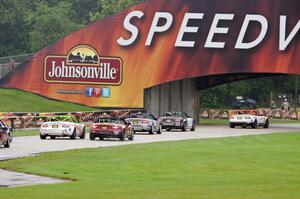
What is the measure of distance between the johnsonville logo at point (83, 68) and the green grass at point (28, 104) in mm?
1741

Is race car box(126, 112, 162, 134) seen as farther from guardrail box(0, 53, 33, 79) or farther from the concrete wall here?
guardrail box(0, 53, 33, 79)

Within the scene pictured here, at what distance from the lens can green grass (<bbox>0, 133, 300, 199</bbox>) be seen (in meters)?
18.7

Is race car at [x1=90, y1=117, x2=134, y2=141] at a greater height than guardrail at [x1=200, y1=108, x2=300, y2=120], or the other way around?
guardrail at [x1=200, y1=108, x2=300, y2=120]

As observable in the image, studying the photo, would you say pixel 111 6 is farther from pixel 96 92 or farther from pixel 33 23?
pixel 96 92

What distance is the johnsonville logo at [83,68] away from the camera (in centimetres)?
7038

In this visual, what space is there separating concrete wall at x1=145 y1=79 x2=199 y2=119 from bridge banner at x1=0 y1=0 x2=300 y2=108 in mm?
1261

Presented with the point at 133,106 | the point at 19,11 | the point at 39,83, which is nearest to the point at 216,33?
the point at 133,106

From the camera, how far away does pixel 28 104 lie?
227ft

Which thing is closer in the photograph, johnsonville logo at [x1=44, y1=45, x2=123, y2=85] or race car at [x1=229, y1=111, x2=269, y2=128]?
race car at [x1=229, y1=111, x2=269, y2=128]

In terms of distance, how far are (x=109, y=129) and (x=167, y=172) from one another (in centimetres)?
1826

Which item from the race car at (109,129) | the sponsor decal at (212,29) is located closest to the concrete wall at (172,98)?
the sponsor decal at (212,29)

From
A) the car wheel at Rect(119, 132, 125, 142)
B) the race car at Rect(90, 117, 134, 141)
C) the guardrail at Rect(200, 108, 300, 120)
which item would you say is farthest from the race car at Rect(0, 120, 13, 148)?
the guardrail at Rect(200, 108, 300, 120)

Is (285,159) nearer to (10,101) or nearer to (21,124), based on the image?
(21,124)

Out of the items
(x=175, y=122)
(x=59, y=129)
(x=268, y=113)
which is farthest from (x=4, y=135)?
(x=268, y=113)
